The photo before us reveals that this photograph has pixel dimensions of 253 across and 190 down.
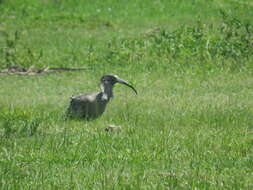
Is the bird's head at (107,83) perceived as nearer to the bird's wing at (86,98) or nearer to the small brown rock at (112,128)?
the bird's wing at (86,98)

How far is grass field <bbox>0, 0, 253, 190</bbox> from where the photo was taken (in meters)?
5.96

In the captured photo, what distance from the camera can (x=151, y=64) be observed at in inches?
586

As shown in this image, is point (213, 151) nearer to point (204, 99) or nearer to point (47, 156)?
point (47, 156)

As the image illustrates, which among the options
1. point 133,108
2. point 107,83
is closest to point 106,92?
Answer: point 107,83

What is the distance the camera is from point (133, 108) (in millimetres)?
9492

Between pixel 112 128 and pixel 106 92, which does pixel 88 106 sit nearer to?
pixel 106 92

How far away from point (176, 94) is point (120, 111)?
1838mm

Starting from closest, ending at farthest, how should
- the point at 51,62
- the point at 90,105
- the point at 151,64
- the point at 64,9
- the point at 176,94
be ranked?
the point at 90,105 → the point at 176,94 → the point at 151,64 → the point at 51,62 → the point at 64,9

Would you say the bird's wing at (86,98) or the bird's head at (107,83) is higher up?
the bird's head at (107,83)

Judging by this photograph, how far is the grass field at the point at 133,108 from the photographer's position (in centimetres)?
596

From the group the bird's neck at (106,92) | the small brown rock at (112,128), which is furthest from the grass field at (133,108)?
the bird's neck at (106,92)

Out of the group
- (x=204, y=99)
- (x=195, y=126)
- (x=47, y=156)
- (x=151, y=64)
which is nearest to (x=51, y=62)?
(x=151, y=64)

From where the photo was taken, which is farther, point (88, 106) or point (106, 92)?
point (106, 92)

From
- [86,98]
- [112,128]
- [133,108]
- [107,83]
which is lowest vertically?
[133,108]
